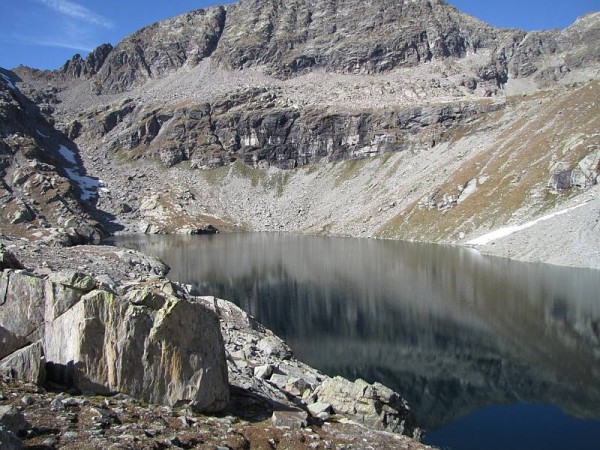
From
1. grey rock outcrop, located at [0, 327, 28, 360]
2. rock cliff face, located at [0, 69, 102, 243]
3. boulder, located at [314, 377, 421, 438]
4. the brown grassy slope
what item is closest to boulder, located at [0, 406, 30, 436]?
grey rock outcrop, located at [0, 327, 28, 360]

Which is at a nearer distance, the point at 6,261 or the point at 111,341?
the point at 111,341

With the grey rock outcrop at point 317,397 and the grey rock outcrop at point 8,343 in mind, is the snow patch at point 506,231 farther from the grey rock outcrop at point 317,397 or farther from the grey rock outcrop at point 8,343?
the grey rock outcrop at point 8,343

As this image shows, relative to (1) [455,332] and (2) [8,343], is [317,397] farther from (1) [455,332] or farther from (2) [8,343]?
(1) [455,332]

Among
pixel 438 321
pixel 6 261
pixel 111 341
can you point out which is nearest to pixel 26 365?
pixel 111 341

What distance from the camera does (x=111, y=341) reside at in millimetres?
17578

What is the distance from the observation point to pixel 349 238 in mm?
145250

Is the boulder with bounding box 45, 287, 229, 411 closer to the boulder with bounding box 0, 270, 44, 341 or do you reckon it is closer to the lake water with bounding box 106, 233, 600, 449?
the boulder with bounding box 0, 270, 44, 341

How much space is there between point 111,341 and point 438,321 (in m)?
37.2

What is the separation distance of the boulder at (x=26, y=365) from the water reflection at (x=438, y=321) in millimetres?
20958

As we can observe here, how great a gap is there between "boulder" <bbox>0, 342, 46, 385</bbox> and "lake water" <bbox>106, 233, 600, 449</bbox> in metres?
19.8

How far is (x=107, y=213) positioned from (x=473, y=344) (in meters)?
167

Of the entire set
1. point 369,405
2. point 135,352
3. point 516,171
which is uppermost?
point 516,171

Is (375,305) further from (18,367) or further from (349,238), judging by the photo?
(349,238)

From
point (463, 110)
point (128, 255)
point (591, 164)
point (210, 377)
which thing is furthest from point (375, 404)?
point (463, 110)
